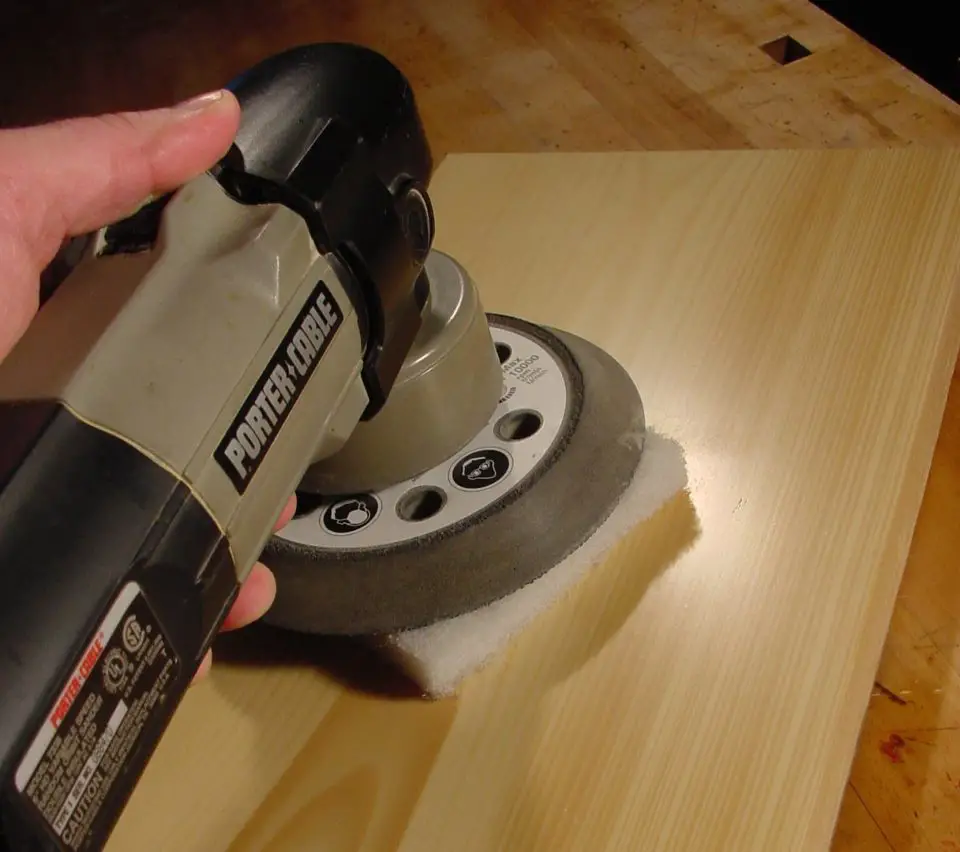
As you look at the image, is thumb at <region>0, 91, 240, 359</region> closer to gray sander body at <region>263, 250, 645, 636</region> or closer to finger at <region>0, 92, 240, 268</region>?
finger at <region>0, 92, 240, 268</region>

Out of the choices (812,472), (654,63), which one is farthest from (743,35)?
(812,472)

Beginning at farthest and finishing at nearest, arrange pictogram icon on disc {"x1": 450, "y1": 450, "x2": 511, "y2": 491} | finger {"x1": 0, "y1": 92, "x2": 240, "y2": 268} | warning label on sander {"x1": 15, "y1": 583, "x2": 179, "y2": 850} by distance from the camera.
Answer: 1. pictogram icon on disc {"x1": 450, "y1": 450, "x2": 511, "y2": 491}
2. finger {"x1": 0, "y1": 92, "x2": 240, "y2": 268}
3. warning label on sander {"x1": 15, "y1": 583, "x2": 179, "y2": 850}

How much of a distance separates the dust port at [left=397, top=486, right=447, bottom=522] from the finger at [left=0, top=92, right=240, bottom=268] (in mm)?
191

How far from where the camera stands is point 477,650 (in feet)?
1.58

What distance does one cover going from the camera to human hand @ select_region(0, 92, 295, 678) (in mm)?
378

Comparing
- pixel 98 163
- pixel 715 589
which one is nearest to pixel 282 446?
pixel 98 163

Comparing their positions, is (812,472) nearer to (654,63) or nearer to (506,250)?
(506,250)

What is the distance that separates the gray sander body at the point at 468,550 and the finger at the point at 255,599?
12mm

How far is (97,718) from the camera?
0.30 meters

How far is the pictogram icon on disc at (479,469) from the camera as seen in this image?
502mm

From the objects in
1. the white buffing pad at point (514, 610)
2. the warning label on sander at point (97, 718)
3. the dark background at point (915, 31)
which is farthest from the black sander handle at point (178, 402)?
the dark background at point (915, 31)

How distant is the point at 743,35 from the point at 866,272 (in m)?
0.44

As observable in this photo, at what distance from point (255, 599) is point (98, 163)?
0.67 feet

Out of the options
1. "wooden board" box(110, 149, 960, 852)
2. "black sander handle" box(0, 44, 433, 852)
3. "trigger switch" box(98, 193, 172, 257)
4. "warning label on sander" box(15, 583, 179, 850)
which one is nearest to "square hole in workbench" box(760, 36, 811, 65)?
"wooden board" box(110, 149, 960, 852)
